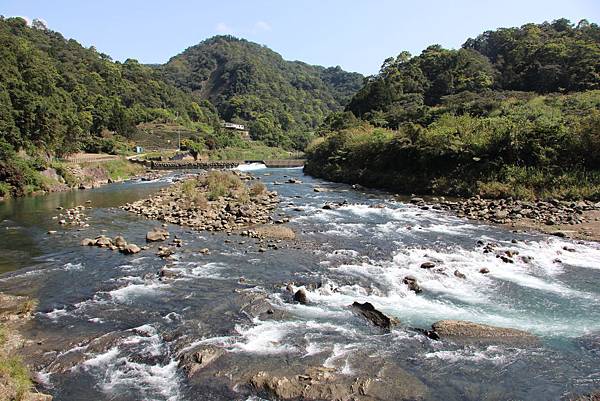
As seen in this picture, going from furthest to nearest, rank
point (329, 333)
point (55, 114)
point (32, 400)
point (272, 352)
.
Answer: point (55, 114), point (329, 333), point (272, 352), point (32, 400)

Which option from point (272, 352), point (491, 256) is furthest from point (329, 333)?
point (491, 256)

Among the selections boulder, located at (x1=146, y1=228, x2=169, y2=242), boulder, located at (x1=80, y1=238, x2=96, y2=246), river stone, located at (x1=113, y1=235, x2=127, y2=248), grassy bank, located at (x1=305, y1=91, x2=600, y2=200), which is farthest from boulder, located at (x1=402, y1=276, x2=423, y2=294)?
grassy bank, located at (x1=305, y1=91, x2=600, y2=200)

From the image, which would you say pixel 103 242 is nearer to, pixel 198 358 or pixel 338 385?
pixel 198 358

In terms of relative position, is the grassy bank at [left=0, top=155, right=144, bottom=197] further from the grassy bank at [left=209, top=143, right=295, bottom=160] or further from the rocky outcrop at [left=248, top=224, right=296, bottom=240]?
the grassy bank at [left=209, top=143, right=295, bottom=160]

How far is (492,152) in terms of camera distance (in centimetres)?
3238

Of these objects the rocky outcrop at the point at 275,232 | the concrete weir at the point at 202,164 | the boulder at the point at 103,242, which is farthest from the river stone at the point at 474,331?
the concrete weir at the point at 202,164

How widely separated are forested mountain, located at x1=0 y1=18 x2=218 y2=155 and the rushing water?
85.9 ft

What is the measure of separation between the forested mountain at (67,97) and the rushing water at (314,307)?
26171mm

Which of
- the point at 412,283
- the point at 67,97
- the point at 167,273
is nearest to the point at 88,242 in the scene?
the point at 167,273

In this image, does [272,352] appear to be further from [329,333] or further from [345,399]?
[345,399]

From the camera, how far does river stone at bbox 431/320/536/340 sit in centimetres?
1045

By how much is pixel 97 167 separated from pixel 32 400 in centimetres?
4741

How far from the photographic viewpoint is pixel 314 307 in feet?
40.7

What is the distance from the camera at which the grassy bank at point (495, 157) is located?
94.1 ft
